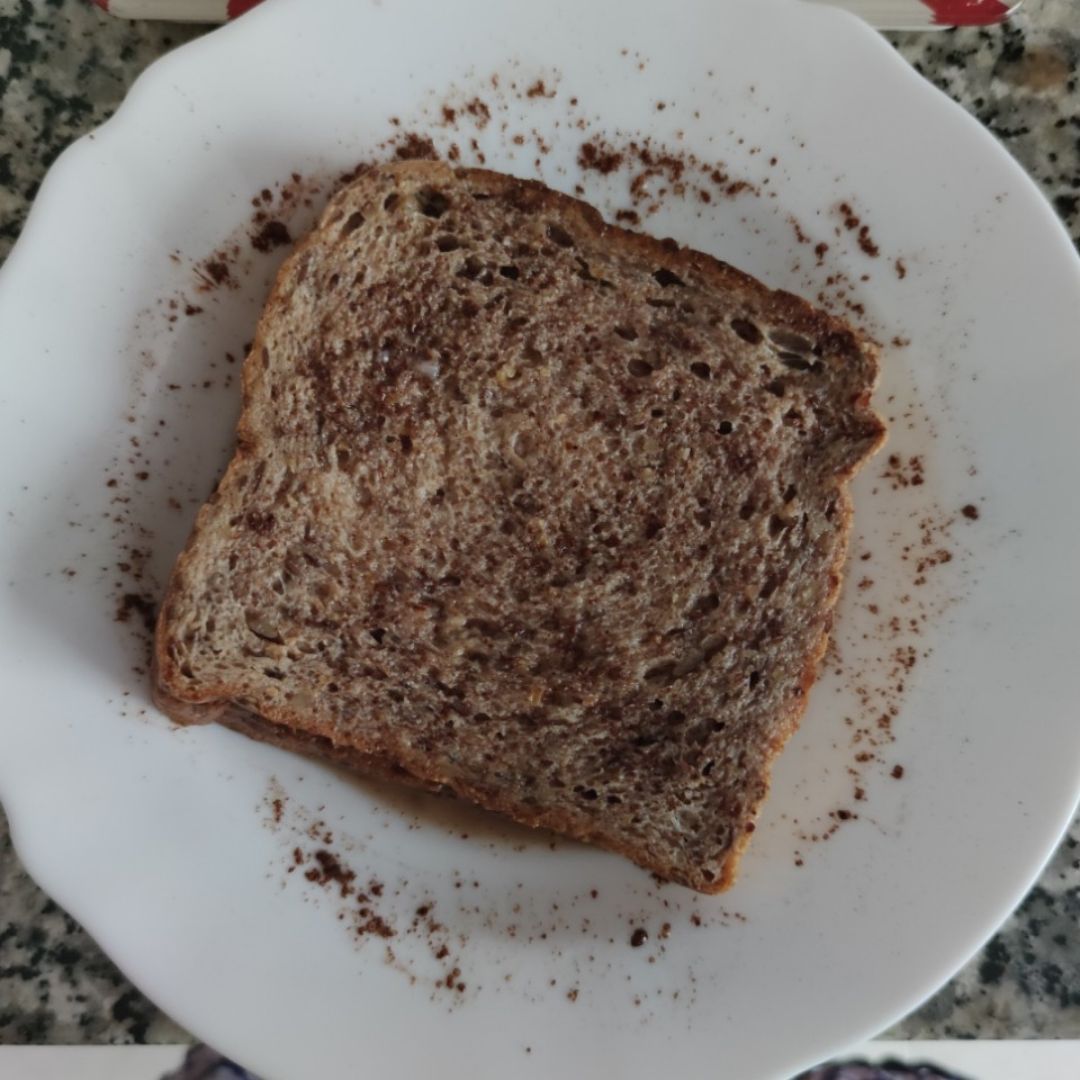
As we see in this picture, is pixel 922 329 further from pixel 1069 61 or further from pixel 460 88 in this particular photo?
pixel 460 88

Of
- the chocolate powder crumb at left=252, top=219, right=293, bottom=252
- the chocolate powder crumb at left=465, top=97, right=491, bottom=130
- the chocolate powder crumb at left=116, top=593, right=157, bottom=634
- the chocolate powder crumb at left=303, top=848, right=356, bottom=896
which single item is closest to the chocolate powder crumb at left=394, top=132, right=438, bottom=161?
the chocolate powder crumb at left=465, top=97, right=491, bottom=130

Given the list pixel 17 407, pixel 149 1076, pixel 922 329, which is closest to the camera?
pixel 17 407

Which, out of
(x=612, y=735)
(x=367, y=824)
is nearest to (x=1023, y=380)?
(x=612, y=735)

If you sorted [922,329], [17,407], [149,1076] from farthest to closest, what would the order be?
1. [149,1076]
2. [922,329]
3. [17,407]

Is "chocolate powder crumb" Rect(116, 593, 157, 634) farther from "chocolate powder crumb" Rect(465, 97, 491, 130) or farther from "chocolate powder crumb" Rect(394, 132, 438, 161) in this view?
Answer: "chocolate powder crumb" Rect(465, 97, 491, 130)

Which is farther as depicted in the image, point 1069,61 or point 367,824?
point 1069,61

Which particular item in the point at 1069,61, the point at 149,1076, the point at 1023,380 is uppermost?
the point at 1069,61

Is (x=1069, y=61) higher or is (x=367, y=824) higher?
(x=1069, y=61)
